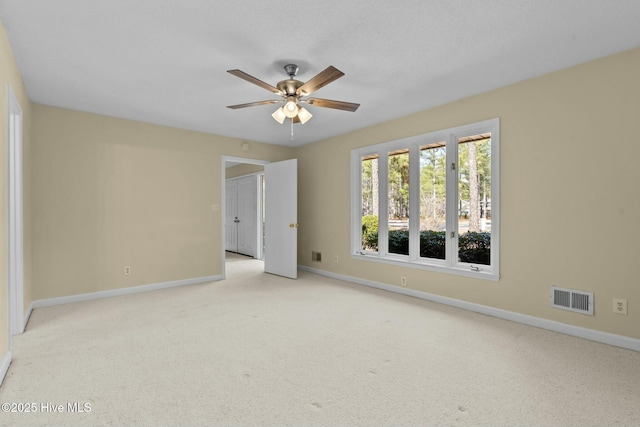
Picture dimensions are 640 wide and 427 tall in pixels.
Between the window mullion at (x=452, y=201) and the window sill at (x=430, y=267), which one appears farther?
the window mullion at (x=452, y=201)

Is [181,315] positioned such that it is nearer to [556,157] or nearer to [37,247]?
[37,247]

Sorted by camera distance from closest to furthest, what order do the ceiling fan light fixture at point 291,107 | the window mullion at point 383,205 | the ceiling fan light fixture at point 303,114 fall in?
1. the ceiling fan light fixture at point 291,107
2. the ceiling fan light fixture at point 303,114
3. the window mullion at point 383,205

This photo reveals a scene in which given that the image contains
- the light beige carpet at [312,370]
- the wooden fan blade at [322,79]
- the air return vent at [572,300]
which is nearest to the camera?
the light beige carpet at [312,370]

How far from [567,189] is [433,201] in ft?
4.61

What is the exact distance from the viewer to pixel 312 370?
89.3 inches

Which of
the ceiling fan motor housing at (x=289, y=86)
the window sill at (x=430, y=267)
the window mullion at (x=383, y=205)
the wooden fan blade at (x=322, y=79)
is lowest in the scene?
the window sill at (x=430, y=267)

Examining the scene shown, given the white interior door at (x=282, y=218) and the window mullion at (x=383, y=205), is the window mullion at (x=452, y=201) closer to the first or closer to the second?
the window mullion at (x=383, y=205)

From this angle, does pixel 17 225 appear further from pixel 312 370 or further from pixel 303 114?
pixel 312 370

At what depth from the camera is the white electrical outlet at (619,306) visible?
2.63 metres

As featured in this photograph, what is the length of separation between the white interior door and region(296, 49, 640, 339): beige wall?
2.36 metres

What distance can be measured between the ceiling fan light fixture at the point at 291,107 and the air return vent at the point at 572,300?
2857 millimetres

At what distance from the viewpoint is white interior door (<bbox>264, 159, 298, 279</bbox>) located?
5.32 m

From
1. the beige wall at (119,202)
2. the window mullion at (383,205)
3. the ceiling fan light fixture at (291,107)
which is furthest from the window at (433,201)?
the beige wall at (119,202)

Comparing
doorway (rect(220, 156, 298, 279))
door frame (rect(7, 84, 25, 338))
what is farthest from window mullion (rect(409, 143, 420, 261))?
door frame (rect(7, 84, 25, 338))
